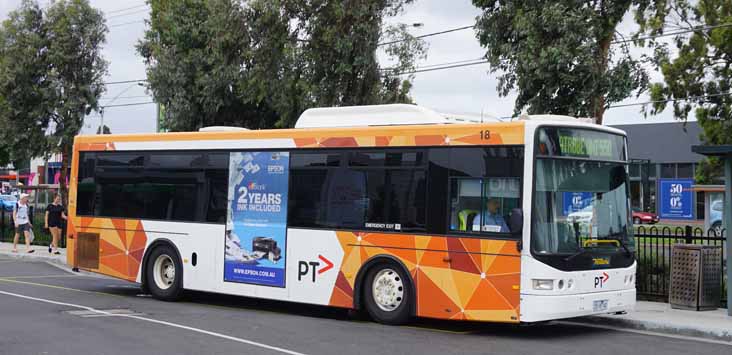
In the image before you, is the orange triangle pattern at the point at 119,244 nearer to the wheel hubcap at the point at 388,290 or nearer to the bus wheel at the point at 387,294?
the bus wheel at the point at 387,294

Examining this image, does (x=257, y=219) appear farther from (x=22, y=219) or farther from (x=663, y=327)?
(x=22, y=219)

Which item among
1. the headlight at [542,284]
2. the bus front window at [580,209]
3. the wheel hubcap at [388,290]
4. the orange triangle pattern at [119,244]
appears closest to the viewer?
the headlight at [542,284]

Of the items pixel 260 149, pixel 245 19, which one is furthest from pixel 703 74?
pixel 260 149

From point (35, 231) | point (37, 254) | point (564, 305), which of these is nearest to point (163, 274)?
point (564, 305)

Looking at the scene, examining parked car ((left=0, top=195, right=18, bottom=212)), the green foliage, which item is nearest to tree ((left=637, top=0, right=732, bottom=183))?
the green foliage

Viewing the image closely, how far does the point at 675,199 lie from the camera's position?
198 feet

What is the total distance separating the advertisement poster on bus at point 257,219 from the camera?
15023 millimetres

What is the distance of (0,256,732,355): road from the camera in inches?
437

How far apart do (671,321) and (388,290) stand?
167 inches

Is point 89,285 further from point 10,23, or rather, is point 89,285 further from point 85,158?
point 10,23

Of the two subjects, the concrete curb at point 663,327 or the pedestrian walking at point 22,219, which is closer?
the concrete curb at point 663,327

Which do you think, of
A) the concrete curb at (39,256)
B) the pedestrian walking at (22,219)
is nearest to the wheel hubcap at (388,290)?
the concrete curb at (39,256)

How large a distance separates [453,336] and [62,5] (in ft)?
87.7

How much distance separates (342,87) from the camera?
24.6 m
